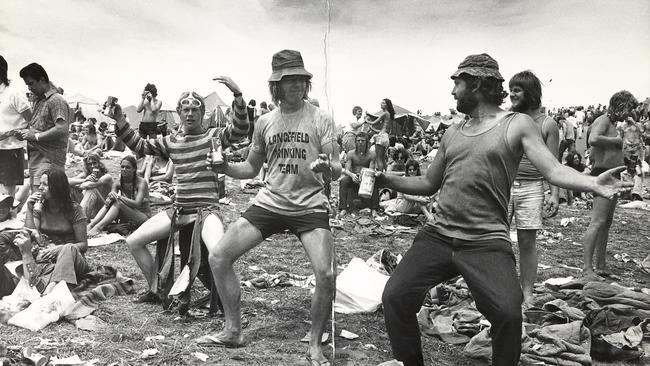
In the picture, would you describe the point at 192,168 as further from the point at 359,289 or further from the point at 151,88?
the point at 151,88

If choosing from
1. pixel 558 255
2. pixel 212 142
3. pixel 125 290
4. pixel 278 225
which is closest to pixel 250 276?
pixel 125 290

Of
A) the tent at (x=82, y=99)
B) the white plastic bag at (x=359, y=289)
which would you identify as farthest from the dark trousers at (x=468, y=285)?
the tent at (x=82, y=99)

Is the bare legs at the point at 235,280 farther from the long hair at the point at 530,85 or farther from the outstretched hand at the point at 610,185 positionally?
the long hair at the point at 530,85

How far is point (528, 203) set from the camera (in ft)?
→ 15.3

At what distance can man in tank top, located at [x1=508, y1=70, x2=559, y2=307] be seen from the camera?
14.7 ft

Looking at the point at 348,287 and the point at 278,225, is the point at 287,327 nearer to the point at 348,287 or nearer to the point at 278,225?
the point at 348,287

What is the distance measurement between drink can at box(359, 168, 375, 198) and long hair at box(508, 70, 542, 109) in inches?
73.8

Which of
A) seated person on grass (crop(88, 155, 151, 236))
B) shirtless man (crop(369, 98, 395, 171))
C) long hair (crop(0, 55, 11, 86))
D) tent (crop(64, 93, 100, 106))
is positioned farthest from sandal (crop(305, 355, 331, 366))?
tent (crop(64, 93, 100, 106))

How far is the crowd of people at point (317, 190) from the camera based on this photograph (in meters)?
2.99

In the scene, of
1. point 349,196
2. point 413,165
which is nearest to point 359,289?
point 349,196

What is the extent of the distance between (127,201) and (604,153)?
20.0 ft

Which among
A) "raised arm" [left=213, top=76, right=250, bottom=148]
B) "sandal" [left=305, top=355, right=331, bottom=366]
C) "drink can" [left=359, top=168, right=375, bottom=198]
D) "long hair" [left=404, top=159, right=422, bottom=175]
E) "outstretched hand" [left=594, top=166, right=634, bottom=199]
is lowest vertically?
"sandal" [left=305, top=355, right=331, bottom=366]

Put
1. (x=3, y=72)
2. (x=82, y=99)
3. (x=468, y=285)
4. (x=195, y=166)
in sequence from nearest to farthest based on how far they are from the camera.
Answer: (x=468, y=285) < (x=195, y=166) < (x=3, y=72) < (x=82, y=99)

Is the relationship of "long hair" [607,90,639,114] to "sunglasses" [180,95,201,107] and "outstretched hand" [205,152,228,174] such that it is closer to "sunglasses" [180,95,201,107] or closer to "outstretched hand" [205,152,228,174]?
"outstretched hand" [205,152,228,174]
